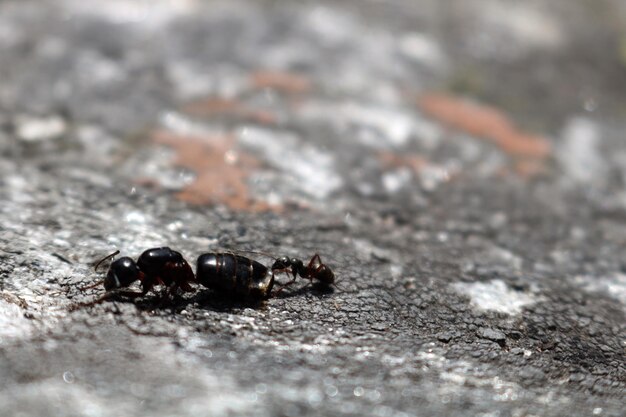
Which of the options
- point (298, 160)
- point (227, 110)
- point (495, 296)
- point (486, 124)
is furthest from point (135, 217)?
point (486, 124)

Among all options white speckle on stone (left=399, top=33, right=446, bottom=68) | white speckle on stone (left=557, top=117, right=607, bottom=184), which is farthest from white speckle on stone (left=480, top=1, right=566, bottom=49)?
white speckle on stone (left=557, top=117, right=607, bottom=184)

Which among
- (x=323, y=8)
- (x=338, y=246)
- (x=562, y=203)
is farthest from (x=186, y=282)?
(x=323, y=8)

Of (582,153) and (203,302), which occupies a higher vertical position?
(582,153)

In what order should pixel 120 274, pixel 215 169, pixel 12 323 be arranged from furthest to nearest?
pixel 215 169
pixel 120 274
pixel 12 323

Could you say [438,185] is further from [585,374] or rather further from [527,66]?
[527,66]

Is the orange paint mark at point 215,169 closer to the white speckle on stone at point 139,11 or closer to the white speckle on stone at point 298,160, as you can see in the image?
the white speckle on stone at point 298,160

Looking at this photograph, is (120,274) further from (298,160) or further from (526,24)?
(526,24)

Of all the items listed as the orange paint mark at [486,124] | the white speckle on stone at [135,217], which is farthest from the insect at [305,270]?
the orange paint mark at [486,124]
